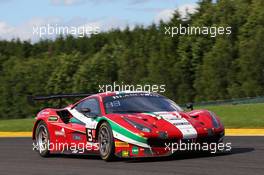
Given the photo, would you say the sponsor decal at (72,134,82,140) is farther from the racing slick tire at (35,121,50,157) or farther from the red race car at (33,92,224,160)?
the racing slick tire at (35,121,50,157)

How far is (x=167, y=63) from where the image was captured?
69.1m

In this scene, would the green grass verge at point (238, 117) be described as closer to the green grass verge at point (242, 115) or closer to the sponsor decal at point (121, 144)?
the green grass verge at point (242, 115)

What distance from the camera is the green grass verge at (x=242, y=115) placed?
17530 mm

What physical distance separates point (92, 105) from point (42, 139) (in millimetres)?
1734

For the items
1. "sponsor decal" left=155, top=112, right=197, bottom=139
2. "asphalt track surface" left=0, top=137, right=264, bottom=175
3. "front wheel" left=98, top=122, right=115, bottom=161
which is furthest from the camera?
"front wheel" left=98, top=122, right=115, bottom=161

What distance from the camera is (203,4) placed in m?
75.8

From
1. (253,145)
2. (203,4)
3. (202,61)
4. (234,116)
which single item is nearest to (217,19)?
(202,61)

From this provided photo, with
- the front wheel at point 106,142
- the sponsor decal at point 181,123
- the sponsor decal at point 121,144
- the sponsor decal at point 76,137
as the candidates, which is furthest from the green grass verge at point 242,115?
the sponsor decal at point 121,144

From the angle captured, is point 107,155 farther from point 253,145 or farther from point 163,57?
point 163,57

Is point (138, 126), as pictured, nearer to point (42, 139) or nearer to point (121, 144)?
point (121, 144)

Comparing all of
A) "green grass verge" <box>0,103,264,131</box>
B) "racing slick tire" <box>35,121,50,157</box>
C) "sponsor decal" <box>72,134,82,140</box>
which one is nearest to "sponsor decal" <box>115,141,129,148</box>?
"sponsor decal" <box>72,134,82,140</box>

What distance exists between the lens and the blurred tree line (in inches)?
2351

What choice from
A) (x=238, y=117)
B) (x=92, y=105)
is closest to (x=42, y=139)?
(x=92, y=105)

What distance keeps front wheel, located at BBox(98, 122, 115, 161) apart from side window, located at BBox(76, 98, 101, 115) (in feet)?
1.79
